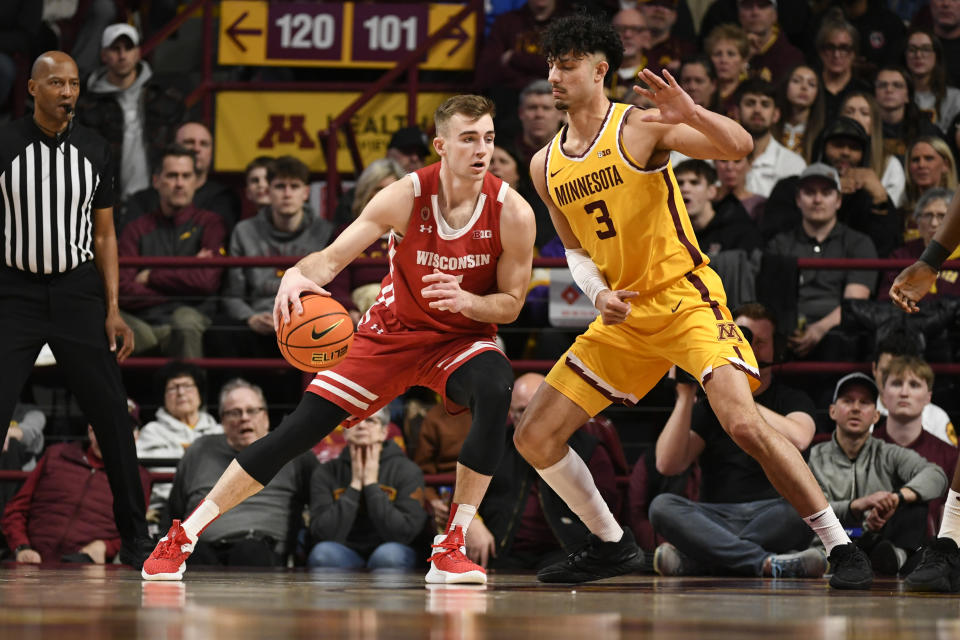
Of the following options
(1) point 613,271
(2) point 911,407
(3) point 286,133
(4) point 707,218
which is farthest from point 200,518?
(3) point 286,133

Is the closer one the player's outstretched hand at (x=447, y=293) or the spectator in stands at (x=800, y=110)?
the player's outstretched hand at (x=447, y=293)

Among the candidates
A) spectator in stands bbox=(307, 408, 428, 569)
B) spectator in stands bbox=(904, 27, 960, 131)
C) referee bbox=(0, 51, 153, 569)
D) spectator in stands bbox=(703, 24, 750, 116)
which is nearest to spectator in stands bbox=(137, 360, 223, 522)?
spectator in stands bbox=(307, 408, 428, 569)

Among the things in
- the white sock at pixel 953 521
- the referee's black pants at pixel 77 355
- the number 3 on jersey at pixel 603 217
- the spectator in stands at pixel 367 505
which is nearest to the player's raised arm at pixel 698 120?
the number 3 on jersey at pixel 603 217

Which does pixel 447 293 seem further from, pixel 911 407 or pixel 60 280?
pixel 911 407

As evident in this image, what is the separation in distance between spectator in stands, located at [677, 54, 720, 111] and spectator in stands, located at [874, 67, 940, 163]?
1135 millimetres

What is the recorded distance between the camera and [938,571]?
4652mm

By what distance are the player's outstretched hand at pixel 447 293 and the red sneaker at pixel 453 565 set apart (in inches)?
33.0

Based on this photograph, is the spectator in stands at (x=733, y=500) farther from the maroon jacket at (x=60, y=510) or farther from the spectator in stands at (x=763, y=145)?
the maroon jacket at (x=60, y=510)

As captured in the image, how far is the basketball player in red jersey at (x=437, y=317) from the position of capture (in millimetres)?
5070

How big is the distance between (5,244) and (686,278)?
292cm

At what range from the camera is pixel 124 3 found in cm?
1138

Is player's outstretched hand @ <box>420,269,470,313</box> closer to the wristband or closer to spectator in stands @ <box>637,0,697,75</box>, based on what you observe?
the wristband

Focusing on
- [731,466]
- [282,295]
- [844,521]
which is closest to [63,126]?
[282,295]

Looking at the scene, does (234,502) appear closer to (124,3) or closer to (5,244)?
(5,244)
